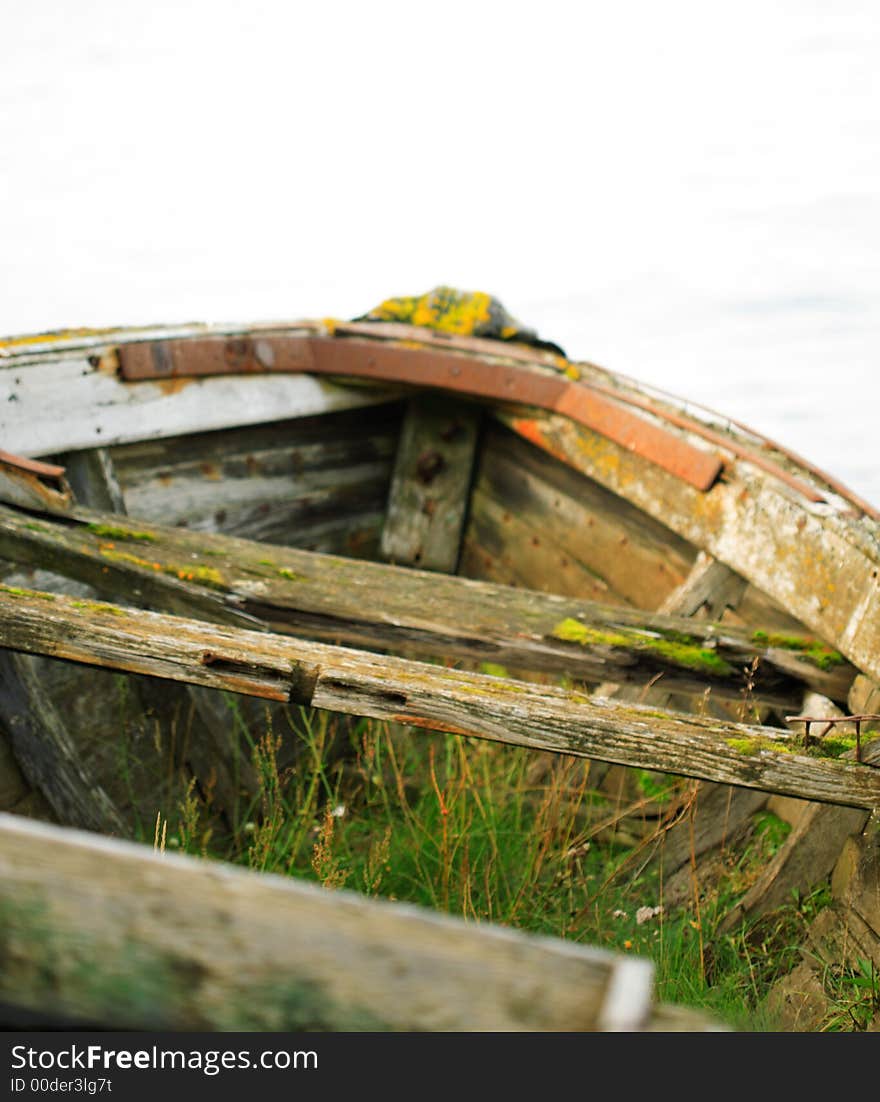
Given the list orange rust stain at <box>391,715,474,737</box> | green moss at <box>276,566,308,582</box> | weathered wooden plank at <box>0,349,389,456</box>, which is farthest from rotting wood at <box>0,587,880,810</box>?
weathered wooden plank at <box>0,349,389,456</box>

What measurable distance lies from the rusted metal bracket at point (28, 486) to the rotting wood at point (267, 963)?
207 centimetres

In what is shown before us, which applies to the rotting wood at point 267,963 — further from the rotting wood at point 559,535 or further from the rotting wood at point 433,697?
the rotting wood at point 559,535

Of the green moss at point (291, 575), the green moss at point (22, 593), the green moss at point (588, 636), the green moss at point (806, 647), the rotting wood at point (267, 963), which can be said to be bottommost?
the green moss at point (22, 593)

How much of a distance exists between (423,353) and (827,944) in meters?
2.67

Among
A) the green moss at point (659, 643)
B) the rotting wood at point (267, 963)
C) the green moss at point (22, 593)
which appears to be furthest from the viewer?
the green moss at point (659, 643)

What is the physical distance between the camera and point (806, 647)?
2543mm

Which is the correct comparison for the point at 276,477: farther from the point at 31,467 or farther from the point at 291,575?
the point at 291,575

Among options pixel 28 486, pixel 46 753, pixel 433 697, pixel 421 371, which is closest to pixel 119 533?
pixel 28 486

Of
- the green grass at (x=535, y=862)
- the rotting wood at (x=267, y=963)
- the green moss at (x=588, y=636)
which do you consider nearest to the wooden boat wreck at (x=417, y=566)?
the green moss at (x=588, y=636)

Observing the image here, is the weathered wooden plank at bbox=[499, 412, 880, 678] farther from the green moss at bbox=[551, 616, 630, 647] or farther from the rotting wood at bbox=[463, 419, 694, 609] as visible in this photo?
the green moss at bbox=[551, 616, 630, 647]

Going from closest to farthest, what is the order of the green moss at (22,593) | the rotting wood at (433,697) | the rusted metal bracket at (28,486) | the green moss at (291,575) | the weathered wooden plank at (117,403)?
the rotting wood at (433,697) < the green moss at (22,593) < the green moss at (291,575) < the rusted metal bracket at (28,486) < the weathered wooden plank at (117,403)

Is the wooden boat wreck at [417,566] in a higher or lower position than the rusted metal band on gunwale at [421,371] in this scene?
lower

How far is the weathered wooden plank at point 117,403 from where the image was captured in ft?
10.2

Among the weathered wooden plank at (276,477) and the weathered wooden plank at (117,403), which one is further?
the weathered wooden plank at (276,477)
